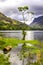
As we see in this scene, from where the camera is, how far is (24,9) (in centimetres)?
9619

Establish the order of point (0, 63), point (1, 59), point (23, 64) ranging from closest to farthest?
point (0, 63) → point (1, 59) → point (23, 64)

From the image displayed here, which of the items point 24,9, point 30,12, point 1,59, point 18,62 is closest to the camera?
point 1,59

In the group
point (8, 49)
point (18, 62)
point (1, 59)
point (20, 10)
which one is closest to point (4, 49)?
point (8, 49)

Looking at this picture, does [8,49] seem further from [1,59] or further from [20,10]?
[20,10]

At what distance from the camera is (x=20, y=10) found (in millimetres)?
96375

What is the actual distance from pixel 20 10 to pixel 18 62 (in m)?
67.1

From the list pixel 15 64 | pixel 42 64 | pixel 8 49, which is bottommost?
pixel 8 49

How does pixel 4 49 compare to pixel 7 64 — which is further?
pixel 4 49

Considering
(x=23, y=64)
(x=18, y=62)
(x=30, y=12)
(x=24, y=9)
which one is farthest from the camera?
(x=30, y=12)

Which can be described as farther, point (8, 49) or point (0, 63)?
point (8, 49)

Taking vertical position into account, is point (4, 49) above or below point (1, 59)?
below

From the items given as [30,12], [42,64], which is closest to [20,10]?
[30,12]

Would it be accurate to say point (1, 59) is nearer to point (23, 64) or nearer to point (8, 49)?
point (23, 64)

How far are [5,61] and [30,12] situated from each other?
85.1 meters
